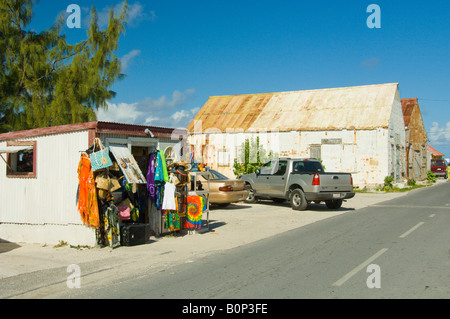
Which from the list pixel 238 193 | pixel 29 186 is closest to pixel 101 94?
pixel 238 193

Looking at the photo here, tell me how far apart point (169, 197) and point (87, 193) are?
202 centimetres

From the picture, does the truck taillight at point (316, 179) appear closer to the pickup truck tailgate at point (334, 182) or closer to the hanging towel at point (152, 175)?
the pickup truck tailgate at point (334, 182)

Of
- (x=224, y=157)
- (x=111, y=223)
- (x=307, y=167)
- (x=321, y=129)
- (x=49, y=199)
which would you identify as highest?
(x=321, y=129)

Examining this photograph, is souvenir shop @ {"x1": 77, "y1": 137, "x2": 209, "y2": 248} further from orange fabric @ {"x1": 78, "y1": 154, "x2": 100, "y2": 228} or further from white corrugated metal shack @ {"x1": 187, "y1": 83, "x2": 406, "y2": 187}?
white corrugated metal shack @ {"x1": 187, "y1": 83, "x2": 406, "y2": 187}

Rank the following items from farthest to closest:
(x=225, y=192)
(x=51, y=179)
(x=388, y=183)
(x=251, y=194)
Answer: (x=388, y=183) → (x=251, y=194) → (x=225, y=192) → (x=51, y=179)

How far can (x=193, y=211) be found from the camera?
1138 centimetres

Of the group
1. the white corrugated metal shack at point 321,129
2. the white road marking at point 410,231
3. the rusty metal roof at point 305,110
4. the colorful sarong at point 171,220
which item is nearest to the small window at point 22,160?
the colorful sarong at point 171,220

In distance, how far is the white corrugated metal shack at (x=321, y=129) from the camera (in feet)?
100

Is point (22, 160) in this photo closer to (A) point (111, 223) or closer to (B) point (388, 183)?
(A) point (111, 223)

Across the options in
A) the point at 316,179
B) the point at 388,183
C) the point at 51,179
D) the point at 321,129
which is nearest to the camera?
the point at 51,179

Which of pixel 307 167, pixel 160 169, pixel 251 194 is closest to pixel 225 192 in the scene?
pixel 251 194

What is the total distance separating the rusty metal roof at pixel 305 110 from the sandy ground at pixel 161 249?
18.5 metres
